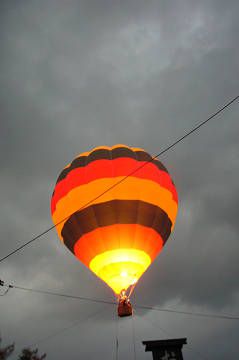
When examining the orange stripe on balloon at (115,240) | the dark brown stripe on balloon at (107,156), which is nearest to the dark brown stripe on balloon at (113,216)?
the orange stripe on balloon at (115,240)

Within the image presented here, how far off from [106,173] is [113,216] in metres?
1.75

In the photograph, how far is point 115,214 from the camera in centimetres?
1220

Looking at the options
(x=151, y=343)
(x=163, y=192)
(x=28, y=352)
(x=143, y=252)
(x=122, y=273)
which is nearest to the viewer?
(x=122, y=273)

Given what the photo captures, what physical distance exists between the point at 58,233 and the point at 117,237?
9.78 ft

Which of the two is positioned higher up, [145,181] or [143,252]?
[145,181]

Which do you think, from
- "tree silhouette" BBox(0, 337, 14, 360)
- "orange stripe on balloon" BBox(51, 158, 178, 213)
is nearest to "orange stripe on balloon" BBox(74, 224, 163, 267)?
"orange stripe on balloon" BBox(51, 158, 178, 213)

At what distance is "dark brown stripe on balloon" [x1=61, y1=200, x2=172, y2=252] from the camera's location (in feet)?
40.0

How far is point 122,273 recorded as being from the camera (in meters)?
11.5

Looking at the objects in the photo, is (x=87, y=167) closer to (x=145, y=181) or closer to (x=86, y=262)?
(x=145, y=181)

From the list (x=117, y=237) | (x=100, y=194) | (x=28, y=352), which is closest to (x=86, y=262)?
(x=117, y=237)

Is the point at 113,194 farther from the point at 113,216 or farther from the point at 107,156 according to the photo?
the point at 107,156

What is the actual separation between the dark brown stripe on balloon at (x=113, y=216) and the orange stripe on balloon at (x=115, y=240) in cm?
18

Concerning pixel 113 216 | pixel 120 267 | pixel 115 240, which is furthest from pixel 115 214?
pixel 120 267

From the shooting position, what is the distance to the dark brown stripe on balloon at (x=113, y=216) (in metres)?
12.2
